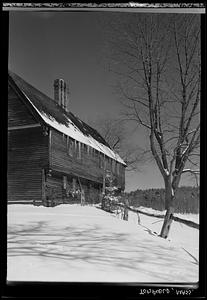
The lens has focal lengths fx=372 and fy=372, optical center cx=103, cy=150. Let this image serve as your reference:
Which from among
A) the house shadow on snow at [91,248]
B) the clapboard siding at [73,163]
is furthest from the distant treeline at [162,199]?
the house shadow on snow at [91,248]

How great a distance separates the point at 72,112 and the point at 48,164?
39 cm

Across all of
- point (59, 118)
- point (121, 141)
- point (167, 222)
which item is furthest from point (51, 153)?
point (167, 222)

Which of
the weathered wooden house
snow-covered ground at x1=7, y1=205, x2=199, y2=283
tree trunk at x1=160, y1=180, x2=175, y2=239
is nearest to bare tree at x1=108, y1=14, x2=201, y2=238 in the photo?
tree trunk at x1=160, y1=180, x2=175, y2=239

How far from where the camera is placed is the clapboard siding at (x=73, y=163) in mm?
2537

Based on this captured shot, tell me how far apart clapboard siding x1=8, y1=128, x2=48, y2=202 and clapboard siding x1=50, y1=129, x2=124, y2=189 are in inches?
2.3

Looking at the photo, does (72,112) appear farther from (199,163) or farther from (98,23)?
(199,163)

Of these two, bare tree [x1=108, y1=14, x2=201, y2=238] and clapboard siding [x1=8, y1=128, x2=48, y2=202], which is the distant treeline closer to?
bare tree [x1=108, y1=14, x2=201, y2=238]

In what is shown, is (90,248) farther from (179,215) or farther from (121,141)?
(121,141)

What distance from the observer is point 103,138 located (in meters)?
2.59

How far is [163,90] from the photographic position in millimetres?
2547

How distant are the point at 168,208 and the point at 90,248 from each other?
59 centimetres

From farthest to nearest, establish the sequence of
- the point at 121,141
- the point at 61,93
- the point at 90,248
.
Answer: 1. the point at 121,141
2. the point at 61,93
3. the point at 90,248

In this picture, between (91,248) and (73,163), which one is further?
(73,163)

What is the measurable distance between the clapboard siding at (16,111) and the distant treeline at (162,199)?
0.86 meters
